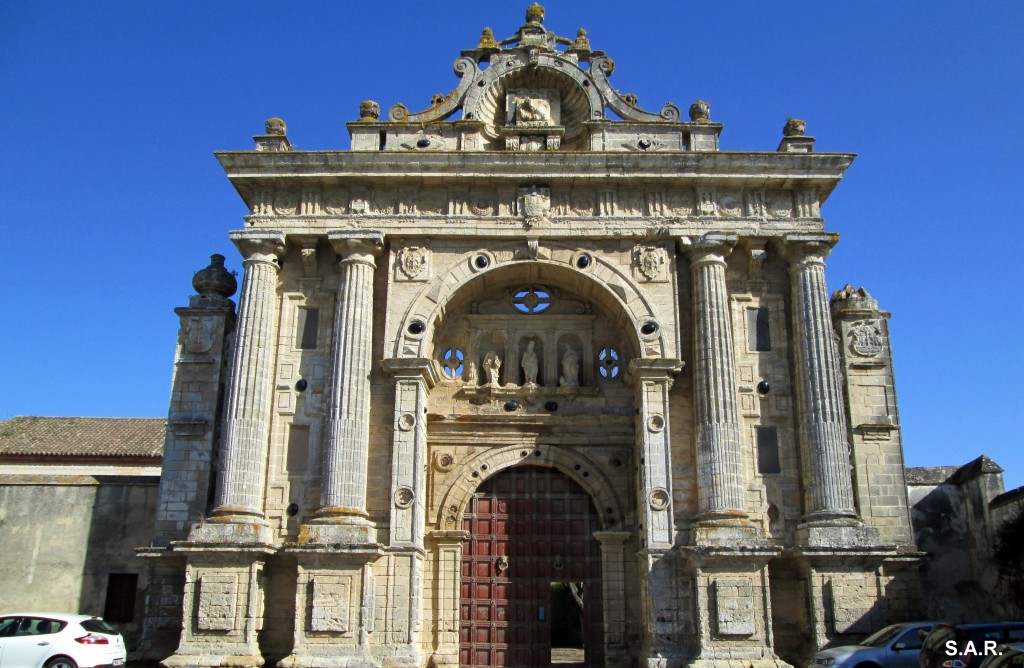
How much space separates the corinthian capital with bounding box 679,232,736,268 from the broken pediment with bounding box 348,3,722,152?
2.10m

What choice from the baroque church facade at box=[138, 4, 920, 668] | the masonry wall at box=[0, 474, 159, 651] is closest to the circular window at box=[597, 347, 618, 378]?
the baroque church facade at box=[138, 4, 920, 668]

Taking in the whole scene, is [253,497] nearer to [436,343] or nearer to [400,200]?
[436,343]

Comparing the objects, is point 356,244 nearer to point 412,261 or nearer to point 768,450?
point 412,261

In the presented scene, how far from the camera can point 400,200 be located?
742 inches

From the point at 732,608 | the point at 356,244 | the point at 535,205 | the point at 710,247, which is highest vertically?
the point at 535,205

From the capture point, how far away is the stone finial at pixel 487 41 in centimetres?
2018

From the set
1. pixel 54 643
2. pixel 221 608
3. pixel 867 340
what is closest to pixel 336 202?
pixel 221 608

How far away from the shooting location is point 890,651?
1434 centimetres

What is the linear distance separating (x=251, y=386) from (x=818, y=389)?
11235mm

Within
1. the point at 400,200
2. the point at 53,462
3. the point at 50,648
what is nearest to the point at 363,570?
the point at 50,648

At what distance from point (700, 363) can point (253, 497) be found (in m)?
9.16

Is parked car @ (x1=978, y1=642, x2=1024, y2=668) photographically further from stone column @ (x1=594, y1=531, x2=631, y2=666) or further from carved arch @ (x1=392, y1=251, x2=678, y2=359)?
carved arch @ (x1=392, y1=251, x2=678, y2=359)

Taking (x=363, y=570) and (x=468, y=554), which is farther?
(x=468, y=554)

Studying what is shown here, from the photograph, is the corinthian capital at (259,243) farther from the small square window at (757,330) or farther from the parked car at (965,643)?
the parked car at (965,643)
